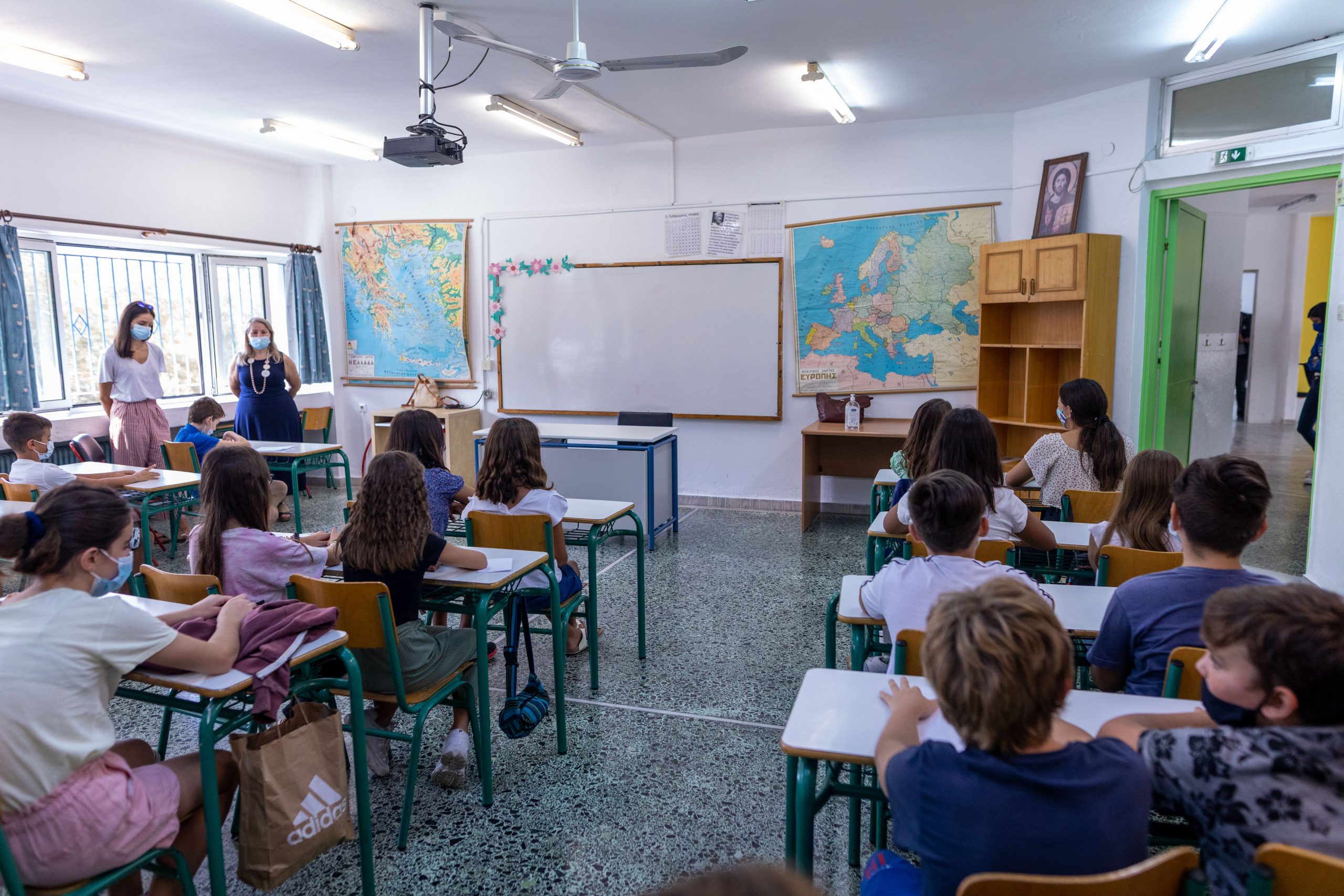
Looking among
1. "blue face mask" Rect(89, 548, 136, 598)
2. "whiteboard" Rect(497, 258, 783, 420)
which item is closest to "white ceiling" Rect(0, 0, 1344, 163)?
"whiteboard" Rect(497, 258, 783, 420)

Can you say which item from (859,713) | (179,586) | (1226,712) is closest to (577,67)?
(179,586)

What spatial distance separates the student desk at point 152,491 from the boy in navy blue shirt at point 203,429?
1.37ft

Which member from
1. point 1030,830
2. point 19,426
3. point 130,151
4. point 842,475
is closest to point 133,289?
point 130,151

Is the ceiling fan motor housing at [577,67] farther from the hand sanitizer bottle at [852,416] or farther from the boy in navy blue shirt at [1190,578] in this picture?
the hand sanitizer bottle at [852,416]

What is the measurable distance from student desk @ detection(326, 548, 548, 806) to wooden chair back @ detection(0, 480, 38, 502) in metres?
2.23

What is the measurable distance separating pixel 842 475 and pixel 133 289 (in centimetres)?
561

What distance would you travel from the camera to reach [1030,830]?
1091 mm

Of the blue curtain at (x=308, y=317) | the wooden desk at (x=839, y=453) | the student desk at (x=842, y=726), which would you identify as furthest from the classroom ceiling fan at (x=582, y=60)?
the blue curtain at (x=308, y=317)

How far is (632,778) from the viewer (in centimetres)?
264

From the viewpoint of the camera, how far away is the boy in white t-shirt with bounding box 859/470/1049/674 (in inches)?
76.5

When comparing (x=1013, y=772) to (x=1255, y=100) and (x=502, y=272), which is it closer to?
(x=1255, y=100)

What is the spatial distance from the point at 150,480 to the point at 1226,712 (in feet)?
15.7

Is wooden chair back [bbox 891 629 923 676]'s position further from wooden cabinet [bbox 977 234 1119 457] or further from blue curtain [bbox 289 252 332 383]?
blue curtain [bbox 289 252 332 383]

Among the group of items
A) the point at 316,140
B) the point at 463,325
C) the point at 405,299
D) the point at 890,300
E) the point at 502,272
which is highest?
the point at 316,140
